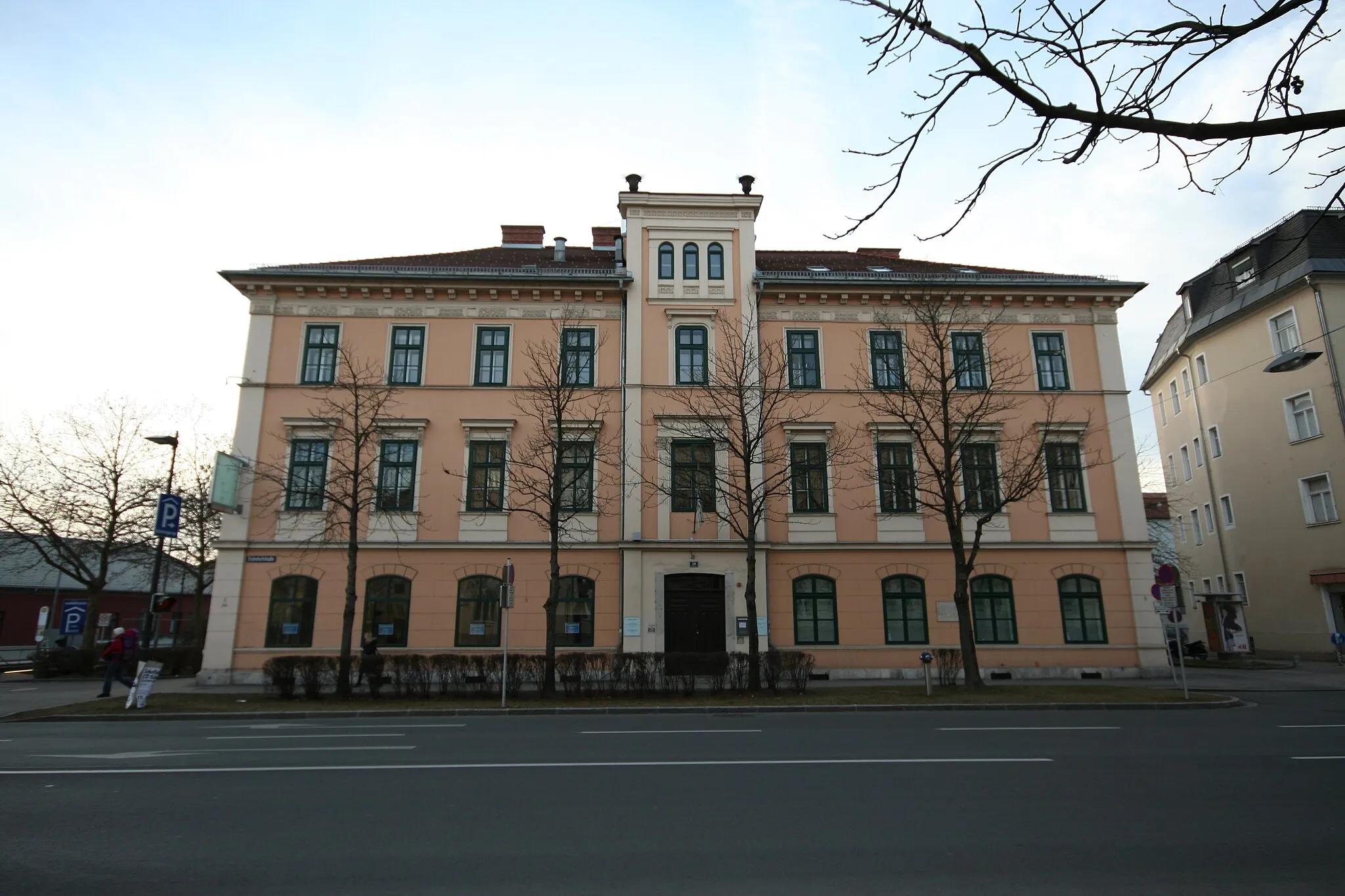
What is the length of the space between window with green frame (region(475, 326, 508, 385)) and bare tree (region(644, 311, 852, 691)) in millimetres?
5031

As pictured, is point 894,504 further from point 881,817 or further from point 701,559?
point 881,817

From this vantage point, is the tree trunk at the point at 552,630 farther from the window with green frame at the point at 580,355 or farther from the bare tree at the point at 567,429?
the window with green frame at the point at 580,355

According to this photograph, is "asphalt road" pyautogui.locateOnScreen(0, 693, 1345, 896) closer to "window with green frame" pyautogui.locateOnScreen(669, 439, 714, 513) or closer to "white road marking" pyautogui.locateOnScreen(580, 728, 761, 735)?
"white road marking" pyautogui.locateOnScreen(580, 728, 761, 735)

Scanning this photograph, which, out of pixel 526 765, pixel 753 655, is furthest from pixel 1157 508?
pixel 526 765

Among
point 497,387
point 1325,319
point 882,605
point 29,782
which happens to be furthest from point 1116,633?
point 29,782

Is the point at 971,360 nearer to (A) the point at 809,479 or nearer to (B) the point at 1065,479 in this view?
(B) the point at 1065,479

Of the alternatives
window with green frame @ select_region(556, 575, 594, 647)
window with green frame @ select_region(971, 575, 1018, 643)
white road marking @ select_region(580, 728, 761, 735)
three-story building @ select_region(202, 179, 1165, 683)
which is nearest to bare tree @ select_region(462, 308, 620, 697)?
three-story building @ select_region(202, 179, 1165, 683)

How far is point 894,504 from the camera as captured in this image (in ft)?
79.7

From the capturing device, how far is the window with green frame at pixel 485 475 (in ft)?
77.9

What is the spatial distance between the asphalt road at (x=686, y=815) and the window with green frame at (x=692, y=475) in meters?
12.8

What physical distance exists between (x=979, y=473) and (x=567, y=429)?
12766 millimetres

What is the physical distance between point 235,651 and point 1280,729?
949 inches

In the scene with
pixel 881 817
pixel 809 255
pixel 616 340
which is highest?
pixel 809 255

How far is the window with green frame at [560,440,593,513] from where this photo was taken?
78.0 feet
